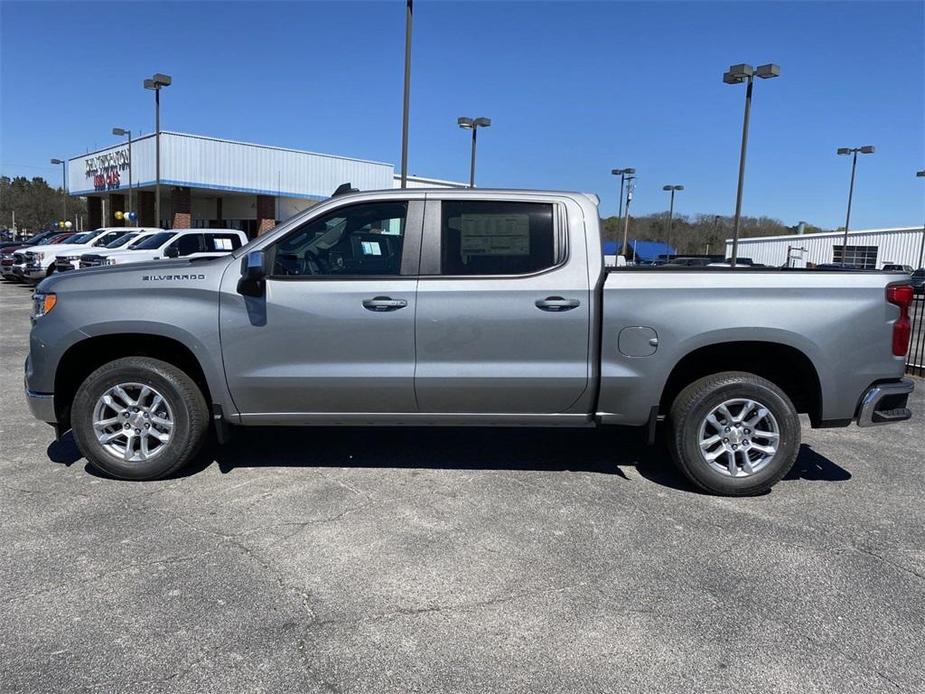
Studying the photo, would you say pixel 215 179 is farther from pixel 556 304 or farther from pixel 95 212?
pixel 556 304

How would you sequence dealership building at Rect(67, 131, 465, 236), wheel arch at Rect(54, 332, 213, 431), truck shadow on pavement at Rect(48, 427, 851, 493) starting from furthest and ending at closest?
dealership building at Rect(67, 131, 465, 236) < truck shadow on pavement at Rect(48, 427, 851, 493) < wheel arch at Rect(54, 332, 213, 431)

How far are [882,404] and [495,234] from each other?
2718 mm

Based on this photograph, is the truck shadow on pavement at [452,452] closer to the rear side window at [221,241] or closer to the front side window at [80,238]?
the rear side window at [221,241]

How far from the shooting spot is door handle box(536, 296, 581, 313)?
4.52 metres

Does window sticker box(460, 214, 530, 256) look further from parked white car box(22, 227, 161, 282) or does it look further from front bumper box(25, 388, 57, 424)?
parked white car box(22, 227, 161, 282)

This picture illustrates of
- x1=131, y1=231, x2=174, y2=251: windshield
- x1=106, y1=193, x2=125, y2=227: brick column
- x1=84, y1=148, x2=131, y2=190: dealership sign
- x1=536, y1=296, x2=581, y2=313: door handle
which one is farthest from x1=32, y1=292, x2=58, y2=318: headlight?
x1=106, y1=193, x2=125, y2=227: brick column

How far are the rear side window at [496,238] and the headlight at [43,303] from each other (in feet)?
8.44

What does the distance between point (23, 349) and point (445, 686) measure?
992cm

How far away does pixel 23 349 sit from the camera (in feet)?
33.7

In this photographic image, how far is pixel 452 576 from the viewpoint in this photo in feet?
11.6

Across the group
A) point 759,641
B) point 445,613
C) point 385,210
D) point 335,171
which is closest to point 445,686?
point 445,613

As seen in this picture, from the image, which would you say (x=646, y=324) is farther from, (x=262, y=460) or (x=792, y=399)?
(x=262, y=460)

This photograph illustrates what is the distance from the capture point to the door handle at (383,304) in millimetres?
4520

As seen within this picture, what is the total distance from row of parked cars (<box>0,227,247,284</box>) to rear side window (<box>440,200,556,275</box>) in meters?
13.5
